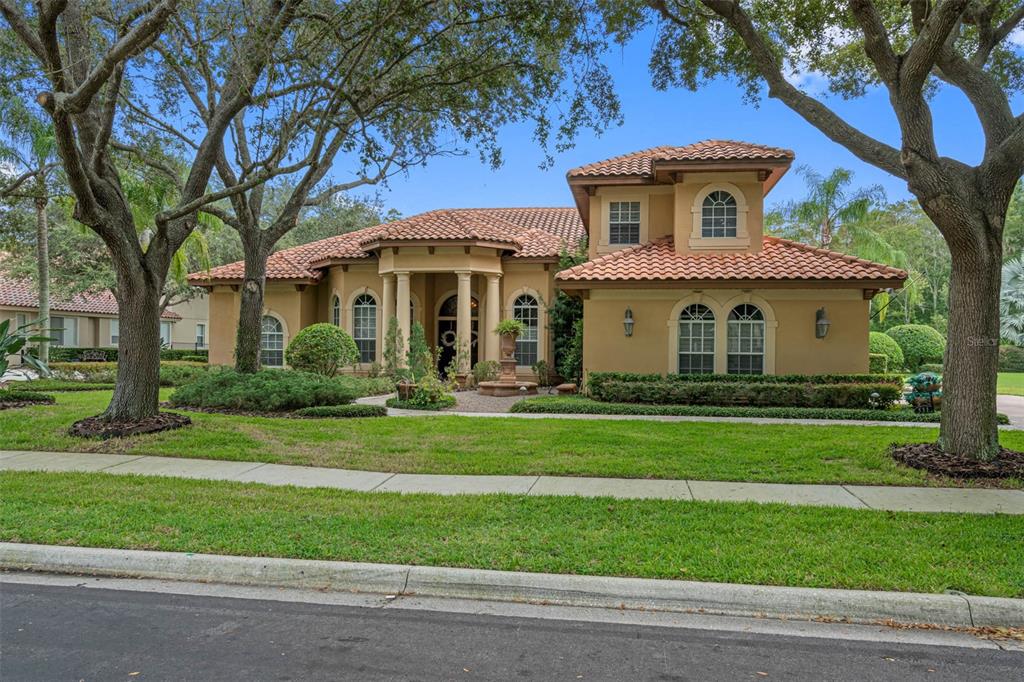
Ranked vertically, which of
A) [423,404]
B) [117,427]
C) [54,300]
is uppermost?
[54,300]

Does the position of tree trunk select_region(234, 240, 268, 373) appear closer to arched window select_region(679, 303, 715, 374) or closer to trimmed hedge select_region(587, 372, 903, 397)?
trimmed hedge select_region(587, 372, 903, 397)

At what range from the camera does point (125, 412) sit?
10.5m

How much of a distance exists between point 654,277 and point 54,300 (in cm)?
3330

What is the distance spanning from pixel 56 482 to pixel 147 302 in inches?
161

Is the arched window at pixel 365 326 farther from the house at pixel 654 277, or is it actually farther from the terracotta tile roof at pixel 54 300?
the terracotta tile roof at pixel 54 300

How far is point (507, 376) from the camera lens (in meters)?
18.3

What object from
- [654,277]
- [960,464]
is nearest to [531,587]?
[960,464]

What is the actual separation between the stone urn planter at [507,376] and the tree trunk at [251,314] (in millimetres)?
6197

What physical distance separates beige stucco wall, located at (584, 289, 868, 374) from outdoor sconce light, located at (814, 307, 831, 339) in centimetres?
11

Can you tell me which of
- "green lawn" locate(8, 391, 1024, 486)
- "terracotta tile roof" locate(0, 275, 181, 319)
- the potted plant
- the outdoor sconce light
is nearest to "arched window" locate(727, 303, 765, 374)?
the outdoor sconce light

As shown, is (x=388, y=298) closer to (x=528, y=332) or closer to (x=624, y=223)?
(x=528, y=332)

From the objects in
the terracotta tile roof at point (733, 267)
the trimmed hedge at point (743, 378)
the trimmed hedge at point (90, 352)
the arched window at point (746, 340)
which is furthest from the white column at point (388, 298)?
the trimmed hedge at point (90, 352)

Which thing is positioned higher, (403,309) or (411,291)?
(411,291)

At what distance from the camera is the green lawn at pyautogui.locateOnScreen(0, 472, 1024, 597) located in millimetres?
4844
